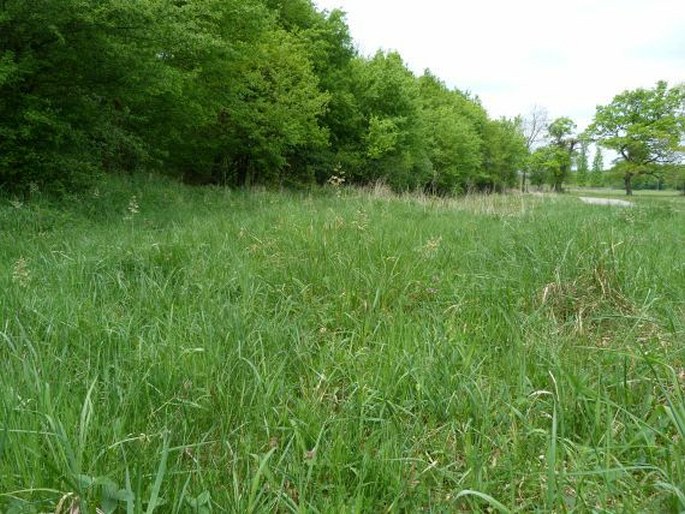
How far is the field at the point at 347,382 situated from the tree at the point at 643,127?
39541 millimetres

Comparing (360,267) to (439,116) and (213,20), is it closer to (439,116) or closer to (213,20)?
(213,20)

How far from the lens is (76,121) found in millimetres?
8719

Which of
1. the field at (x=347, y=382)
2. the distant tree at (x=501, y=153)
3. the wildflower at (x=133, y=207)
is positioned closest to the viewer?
the field at (x=347, y=382)

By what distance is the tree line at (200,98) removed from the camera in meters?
7.43

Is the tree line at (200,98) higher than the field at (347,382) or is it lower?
higher

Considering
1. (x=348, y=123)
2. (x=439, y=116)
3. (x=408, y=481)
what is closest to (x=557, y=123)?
(x=439, y=116)

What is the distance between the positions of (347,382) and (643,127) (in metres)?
42.9

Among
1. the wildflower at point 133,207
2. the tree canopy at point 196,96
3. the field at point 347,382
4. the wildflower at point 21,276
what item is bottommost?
the field at point 347,382

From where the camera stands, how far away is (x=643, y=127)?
114 ft

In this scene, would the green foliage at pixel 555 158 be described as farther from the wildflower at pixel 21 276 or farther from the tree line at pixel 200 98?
the wildflower at pixel 21 276

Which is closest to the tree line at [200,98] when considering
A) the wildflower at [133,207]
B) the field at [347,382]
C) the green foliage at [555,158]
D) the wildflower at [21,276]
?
the wildflower at [133,207]

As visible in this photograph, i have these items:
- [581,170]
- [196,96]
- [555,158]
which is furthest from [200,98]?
[581,170]

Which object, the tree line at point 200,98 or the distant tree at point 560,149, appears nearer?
the tree line at point 200,98

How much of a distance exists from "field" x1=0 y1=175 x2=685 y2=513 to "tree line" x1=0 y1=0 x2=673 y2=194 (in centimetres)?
523
